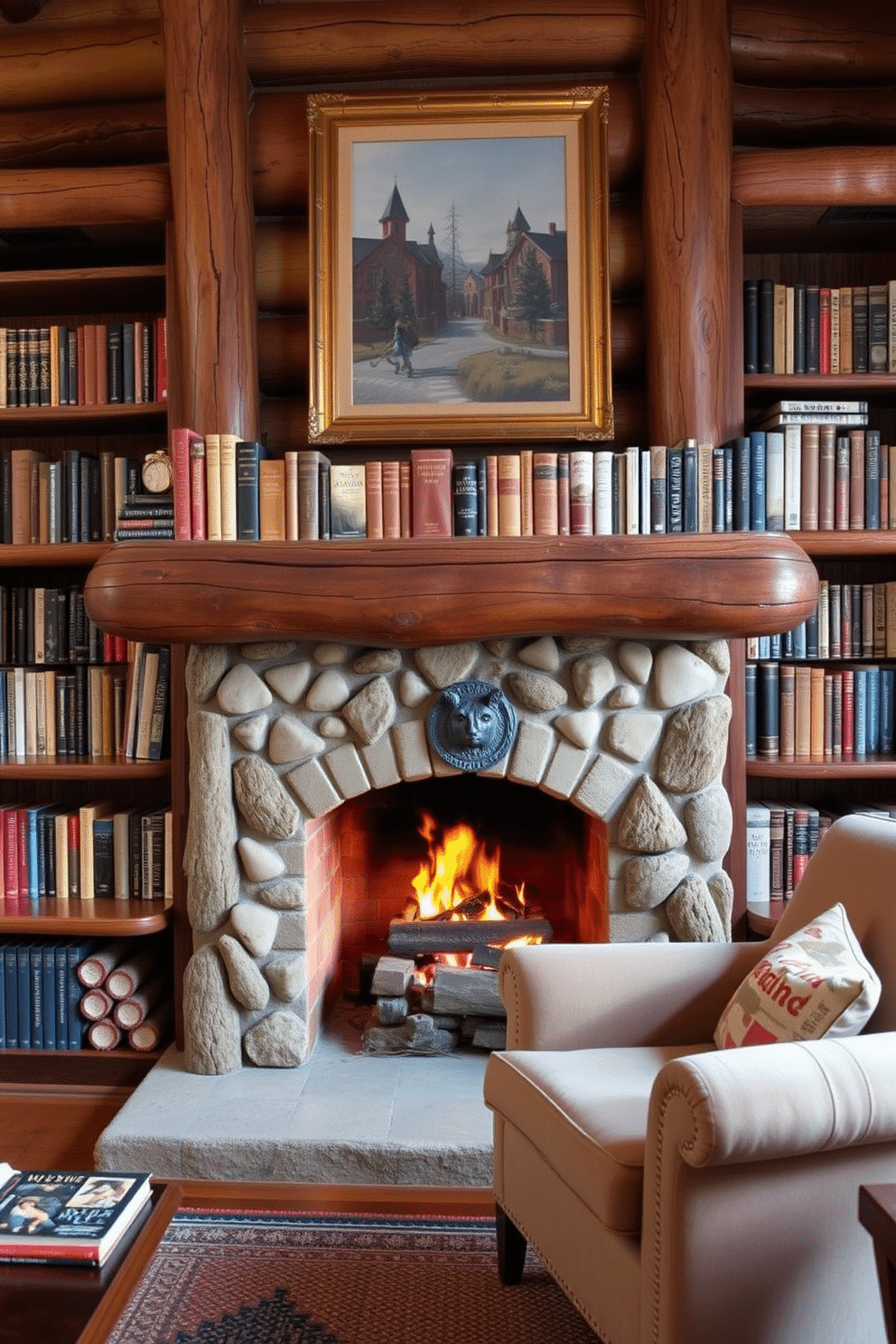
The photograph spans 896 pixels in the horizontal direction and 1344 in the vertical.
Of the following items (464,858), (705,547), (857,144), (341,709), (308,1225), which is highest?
(857,144)

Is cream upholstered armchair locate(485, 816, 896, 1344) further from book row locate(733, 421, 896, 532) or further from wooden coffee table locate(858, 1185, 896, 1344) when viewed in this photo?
book row locate(733, 421, 896, 532)

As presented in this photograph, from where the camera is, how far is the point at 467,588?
2568 mm

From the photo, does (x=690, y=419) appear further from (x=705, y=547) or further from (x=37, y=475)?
(x=37, y=475)

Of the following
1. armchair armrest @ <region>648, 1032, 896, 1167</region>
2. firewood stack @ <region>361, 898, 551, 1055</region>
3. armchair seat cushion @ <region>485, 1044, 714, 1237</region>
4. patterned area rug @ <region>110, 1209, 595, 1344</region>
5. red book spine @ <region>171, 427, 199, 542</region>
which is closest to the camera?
armchair armrest @ <region>648, 1032, 896, 1167</region>

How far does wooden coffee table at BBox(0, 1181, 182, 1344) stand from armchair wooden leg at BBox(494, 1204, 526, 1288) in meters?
0.78

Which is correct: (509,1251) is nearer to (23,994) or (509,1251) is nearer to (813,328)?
(23,994)

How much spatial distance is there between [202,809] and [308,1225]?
0.98 m

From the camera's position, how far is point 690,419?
2926 mm

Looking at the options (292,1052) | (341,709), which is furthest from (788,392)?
(292,1052)

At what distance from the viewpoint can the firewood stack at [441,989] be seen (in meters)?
2.97

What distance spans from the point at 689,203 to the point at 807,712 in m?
1.38

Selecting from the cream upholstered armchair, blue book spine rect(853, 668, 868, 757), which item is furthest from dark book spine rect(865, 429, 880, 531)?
the cream upholstered armchair

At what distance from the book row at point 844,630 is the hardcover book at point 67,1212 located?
216 centimetres

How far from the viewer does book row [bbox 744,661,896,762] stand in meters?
3.09
